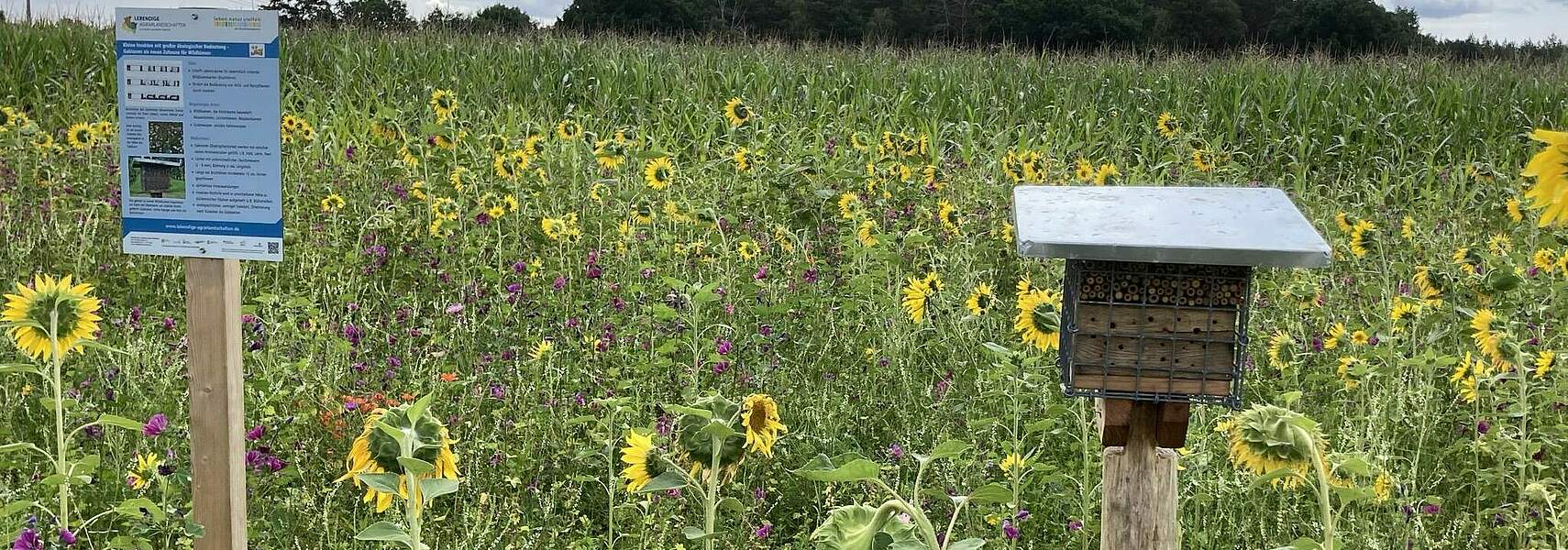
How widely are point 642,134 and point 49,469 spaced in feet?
12.9

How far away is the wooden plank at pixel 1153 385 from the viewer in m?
1.92

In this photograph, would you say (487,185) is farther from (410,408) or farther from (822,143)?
(410,408)

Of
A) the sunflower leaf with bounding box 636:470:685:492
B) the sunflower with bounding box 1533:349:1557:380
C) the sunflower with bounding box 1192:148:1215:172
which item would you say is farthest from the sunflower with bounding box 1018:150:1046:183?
the sunflower leaf with bounding box 636:470:685:492

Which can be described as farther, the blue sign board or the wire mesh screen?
the blue sign board

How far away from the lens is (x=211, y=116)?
2332 millimetres

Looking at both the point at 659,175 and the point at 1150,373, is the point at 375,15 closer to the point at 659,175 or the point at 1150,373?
the point at 659,175

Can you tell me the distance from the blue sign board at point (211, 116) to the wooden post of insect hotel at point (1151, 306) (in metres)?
1.34

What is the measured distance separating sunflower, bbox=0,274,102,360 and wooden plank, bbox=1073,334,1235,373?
61.2 inches

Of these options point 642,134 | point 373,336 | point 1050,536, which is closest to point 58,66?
point 642,134

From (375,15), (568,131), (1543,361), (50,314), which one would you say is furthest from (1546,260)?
(375,15)

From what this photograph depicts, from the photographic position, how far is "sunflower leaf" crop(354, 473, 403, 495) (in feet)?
4.75

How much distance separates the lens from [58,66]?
8836mm

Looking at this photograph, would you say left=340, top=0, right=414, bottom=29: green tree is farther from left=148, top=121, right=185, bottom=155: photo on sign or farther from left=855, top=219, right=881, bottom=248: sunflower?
left=148, top=121, right=185, bottom=155: photo on sign

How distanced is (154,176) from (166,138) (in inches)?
3.0
